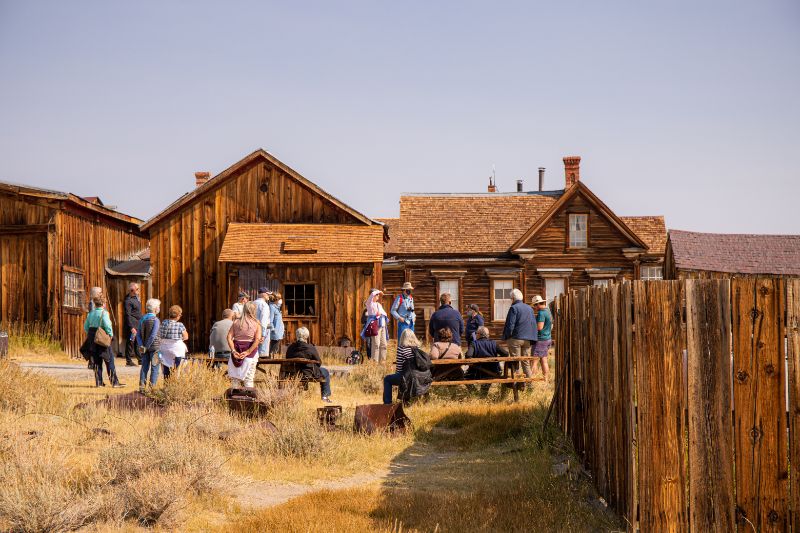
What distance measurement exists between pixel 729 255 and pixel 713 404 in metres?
27.0

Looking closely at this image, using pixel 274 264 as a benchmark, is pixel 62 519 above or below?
below

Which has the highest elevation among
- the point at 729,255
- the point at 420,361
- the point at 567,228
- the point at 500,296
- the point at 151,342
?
the point at 567,228

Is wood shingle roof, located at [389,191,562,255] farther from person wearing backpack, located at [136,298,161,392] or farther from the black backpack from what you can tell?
the black backpack

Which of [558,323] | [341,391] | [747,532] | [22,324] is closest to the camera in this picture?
[747,532]

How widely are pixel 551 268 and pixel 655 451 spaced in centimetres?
2354

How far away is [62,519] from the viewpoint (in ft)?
18.7

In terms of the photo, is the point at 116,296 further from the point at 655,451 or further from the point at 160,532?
the point at 655,451

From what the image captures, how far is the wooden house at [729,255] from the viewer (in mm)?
27719

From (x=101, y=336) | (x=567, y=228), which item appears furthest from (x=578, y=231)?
(x=101, y=336)

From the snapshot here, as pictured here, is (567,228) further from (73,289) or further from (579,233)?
(73,289)

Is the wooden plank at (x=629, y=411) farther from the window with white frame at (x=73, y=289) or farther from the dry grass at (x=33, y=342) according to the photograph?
the window with white frame at (x=73, y=289)

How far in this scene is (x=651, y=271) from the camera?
29688 mm

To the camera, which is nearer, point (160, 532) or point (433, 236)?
point (160, 532)

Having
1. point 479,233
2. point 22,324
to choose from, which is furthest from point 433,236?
point 22,324
